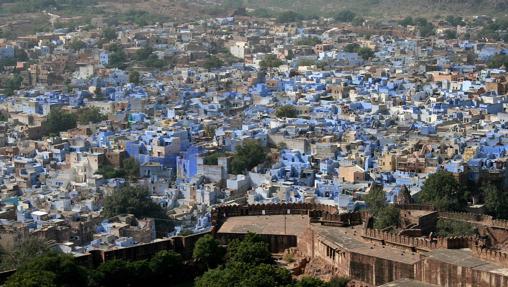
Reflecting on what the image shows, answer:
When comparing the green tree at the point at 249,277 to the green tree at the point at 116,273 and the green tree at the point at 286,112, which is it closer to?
the green tree at the point at 116,273

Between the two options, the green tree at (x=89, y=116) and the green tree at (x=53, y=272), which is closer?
the green tree at (x=53, y=272)

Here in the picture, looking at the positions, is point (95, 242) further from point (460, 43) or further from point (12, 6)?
point (12, 6)

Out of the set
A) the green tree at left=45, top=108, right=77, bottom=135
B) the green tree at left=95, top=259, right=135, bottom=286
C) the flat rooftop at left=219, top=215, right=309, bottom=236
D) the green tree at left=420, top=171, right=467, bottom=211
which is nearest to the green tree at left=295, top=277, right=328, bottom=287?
the flat rooftop at left=219, top=215, right=309, bottom=236

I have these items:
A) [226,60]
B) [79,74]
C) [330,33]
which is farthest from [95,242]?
[330,33]

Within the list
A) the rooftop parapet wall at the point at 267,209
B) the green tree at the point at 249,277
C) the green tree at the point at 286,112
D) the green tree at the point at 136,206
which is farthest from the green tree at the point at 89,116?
the green tree at the point at 249,277

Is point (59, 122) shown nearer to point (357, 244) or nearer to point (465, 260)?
point (357, 244)

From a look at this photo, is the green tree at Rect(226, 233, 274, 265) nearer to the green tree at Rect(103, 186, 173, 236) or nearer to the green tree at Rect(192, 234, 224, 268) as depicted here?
the green tree at Rect(192, 234, 224, 268)
